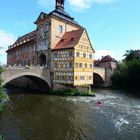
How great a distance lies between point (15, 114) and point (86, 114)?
Result: 714cm

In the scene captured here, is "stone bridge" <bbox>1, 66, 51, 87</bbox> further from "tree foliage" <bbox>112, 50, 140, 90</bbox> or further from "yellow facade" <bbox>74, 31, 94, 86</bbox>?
"tree foliage" <bbox>112, 50, 140, 90</bbox>

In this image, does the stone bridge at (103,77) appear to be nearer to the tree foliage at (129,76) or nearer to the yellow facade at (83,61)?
the tree foliage at (129,76)

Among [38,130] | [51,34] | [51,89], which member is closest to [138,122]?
[38,130]

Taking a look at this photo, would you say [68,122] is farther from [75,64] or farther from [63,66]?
[63,66]

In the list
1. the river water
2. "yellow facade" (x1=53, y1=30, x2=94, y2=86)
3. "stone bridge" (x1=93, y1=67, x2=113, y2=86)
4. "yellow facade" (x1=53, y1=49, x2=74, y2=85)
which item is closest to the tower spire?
"yellow facade" (x1=53, y1=30, x2=94, y2=86)

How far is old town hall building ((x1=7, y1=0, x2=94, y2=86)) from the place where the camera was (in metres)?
32.5

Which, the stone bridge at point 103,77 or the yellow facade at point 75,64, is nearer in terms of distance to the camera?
the yellow facade at point 75,64

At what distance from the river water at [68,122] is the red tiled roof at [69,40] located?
1302 centimetres

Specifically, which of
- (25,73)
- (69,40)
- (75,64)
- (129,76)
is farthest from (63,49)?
(129,76)

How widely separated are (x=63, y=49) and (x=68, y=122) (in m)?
18.4

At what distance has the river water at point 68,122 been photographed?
13617 millimetres

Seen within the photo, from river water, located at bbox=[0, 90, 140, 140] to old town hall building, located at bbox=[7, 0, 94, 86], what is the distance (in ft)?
33.7

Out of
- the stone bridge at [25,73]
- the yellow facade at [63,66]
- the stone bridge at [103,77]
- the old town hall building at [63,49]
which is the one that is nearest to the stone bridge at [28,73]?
the stone bridge at [25,73]

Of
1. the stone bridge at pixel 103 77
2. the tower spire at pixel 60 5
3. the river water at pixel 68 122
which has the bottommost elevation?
the river water at pixel 68 122
